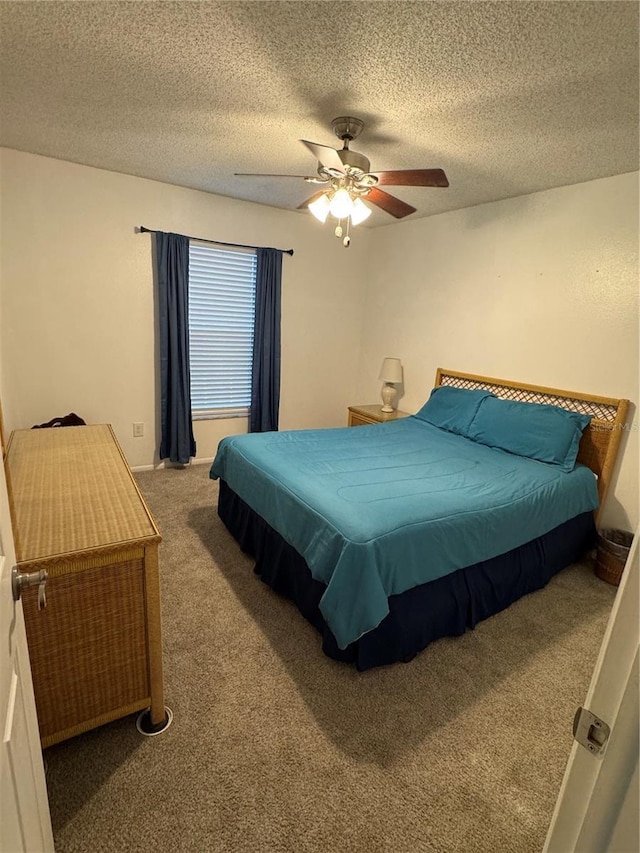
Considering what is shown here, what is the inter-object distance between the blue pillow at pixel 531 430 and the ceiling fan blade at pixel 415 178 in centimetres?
170

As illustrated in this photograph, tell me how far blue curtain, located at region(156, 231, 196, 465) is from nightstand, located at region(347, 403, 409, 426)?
1651 mm

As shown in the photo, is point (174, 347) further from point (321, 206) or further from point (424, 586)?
point (424, 586)

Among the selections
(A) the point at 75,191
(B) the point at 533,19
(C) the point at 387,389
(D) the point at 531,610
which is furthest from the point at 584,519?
(A) the point at 75,191

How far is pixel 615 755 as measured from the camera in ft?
1.88

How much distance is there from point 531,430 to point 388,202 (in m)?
1.80

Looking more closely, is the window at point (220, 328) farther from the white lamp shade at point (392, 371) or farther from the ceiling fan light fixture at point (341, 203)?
the ceiling fan light fixture at point (341, 203)

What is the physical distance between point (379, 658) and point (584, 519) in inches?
70.6

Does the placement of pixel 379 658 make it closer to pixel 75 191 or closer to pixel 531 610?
pixel 531 610

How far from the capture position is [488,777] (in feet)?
4.75

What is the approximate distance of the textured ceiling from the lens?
1.44 metres

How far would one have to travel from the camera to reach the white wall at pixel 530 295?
8.84 ft

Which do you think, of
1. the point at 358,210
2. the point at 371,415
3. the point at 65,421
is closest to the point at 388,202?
the point at 358,210

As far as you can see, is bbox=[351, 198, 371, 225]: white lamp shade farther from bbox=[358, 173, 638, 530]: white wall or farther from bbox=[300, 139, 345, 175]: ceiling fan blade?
bbox=[358, 173, 638, 530]: white wall

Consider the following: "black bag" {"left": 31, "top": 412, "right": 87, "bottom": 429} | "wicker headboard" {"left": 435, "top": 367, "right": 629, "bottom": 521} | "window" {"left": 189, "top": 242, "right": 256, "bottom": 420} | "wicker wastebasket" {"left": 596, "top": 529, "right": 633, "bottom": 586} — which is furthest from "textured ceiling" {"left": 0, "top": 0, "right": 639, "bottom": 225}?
"wicker wastebasket" {"left": 596, "top": 529, "right": 633, "bottom": 586}
